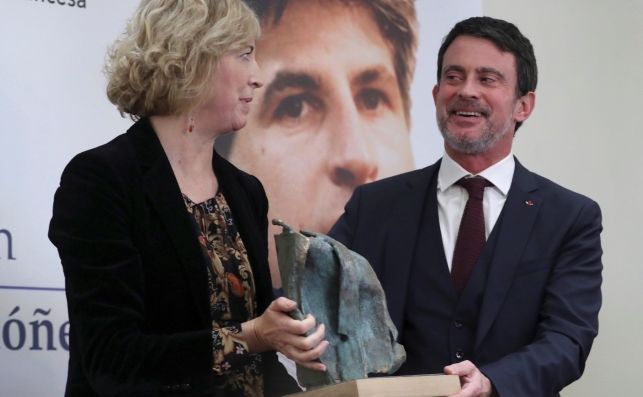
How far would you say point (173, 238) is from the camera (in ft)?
7.61

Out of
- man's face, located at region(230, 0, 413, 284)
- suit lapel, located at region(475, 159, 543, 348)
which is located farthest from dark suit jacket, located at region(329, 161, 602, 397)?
man's face, located at region(230, 0, 413, 284)

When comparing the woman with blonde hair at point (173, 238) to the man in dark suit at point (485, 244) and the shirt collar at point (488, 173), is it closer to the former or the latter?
the man in dark suit at point (485, 244)

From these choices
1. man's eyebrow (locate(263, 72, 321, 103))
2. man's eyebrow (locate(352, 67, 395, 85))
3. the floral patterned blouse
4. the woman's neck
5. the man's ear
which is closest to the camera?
the floral patterned blouse

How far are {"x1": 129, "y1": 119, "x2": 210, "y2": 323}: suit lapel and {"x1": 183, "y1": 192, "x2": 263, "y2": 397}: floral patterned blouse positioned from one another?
0.04 meters

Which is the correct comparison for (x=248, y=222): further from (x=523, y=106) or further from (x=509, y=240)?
(x=523, y=106)

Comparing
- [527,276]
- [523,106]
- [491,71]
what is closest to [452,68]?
[491,71]

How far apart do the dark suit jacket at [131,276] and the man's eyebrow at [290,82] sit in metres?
1.11

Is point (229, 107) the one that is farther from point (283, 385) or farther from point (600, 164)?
point (600, 164)

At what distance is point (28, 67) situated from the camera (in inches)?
120

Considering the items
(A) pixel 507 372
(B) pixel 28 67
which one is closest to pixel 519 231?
(A) pixel 507 372

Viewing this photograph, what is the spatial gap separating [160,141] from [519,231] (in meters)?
0.88

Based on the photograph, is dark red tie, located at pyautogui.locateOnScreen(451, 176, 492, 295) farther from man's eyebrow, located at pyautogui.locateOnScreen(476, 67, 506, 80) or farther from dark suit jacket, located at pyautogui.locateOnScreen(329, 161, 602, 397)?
man's eyebrow, located at pyautogui.locateOnScreen(476, 67, 506, 80)

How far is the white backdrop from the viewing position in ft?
9.80

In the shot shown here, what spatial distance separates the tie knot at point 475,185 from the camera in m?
2.76
